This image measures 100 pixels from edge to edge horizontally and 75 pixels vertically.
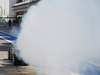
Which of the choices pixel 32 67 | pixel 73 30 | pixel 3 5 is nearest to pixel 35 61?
pixel 32 67

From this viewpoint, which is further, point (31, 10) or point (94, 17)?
point (31, 10)

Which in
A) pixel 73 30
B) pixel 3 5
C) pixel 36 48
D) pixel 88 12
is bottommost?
pixel 36 48

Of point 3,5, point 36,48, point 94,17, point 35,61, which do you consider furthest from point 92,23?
point 3,5

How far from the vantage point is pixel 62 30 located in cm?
812

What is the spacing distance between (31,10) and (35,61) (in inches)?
76.7

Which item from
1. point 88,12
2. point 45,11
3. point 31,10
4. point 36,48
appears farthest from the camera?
point 31,10

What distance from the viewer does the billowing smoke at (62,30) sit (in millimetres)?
7883

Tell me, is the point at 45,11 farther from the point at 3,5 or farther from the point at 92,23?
the point at 3,5

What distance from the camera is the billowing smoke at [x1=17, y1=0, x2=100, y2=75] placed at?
7883mm

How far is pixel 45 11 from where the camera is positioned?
8688mm

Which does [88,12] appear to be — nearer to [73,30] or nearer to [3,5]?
[73,30]

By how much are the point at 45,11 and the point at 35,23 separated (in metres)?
0.62

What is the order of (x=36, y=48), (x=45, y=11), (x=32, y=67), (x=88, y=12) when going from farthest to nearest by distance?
(x=32, y=67), (x=36, y=48), (x=45, y=11), (x=88, y=12)

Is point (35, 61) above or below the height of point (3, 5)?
below
